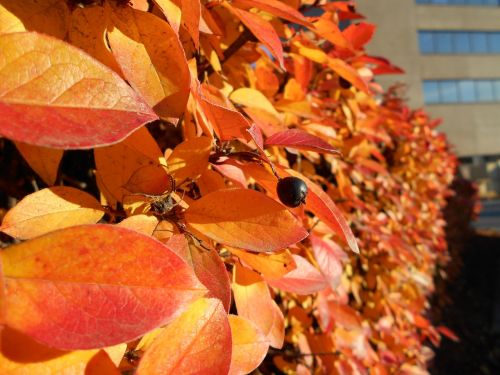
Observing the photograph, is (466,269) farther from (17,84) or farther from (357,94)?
(17,84)

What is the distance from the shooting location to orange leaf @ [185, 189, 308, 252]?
1.66ft

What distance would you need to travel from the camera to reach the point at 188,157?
58cm

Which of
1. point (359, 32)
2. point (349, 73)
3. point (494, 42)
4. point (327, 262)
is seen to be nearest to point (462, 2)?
point (494, 42)

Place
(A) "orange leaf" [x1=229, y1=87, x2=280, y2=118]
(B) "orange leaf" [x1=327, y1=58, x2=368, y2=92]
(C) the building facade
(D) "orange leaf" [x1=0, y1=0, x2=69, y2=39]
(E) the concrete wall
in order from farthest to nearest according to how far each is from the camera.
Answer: (C) the building facade → (E) the concrete wall → (B) "orange leaf" [x1=327, y1=58, x2=368, y2=92] → (A) "orange leaf" [x1=229, y1=87, x2=280, y2=118] → (D) "orange leaf" [x1=0, y1=0, x2=69, y2=39]

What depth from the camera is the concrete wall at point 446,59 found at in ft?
76.8

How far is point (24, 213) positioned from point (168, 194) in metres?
0.15

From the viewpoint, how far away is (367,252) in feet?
6.68

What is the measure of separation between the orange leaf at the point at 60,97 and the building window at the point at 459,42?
A: 26585 millimetres

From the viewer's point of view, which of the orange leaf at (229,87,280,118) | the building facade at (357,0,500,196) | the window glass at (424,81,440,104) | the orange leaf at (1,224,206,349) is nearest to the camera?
the orange leaf at (1,224,206,349)

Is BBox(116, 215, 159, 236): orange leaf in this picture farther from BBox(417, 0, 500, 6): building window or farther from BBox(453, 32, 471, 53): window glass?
BBox(453, 32, 471, 53): window glass

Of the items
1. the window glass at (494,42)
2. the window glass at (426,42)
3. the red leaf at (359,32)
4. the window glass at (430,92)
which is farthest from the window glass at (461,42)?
the red leaf at (359,32)

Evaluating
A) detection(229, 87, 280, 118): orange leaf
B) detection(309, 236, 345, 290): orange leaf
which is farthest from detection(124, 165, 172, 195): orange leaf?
detection(309, 236, 345, 290): orange leaf

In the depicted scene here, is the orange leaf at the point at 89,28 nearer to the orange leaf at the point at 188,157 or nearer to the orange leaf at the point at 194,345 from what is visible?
the orange leaf at the point at 188,157

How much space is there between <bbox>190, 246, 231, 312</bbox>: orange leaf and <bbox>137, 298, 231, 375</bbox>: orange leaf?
0.17 feet
